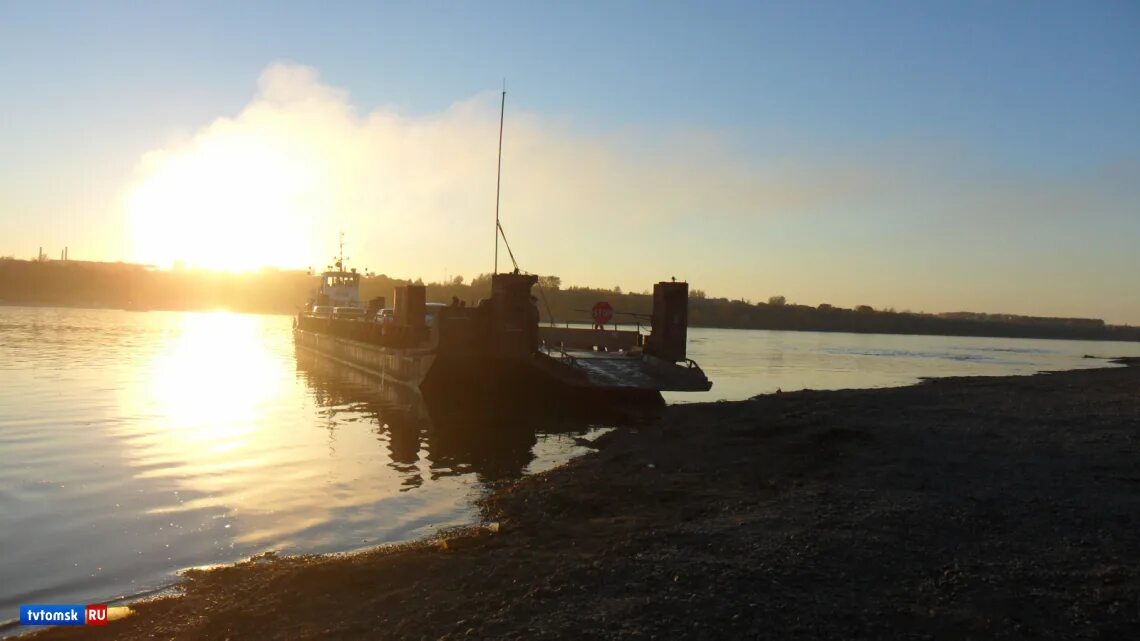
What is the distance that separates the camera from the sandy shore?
17.1ft

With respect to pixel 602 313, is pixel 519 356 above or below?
below

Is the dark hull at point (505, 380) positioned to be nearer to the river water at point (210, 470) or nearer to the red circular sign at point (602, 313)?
the river water at point (210, 470)

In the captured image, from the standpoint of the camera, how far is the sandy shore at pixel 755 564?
5199 millimetres

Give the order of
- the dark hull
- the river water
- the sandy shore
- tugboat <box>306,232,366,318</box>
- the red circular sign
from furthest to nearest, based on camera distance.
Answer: tugboat <box>306,232,366,318</box>
the red circular sign
the dark hull
the river water
the sandy shore

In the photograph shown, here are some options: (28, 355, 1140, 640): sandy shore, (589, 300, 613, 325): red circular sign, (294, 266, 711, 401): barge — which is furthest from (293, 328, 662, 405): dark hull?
(28, 355, 1140, 640): sandy shore

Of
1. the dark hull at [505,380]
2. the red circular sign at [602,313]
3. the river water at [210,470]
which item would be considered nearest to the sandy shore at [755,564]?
the river water at [210,470]

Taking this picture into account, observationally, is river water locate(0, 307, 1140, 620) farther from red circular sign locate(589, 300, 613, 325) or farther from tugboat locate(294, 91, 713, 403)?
red circular sign locate(589, 300, 613, 325)

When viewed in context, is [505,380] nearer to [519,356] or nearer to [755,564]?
[519,356]

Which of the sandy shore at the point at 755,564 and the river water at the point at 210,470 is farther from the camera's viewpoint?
the river water at the point at 210,470

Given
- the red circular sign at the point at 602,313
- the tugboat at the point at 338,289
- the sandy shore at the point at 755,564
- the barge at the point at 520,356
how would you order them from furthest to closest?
the tugboat at the point at 338,289
the red circular sign at the point at 602,313
the barge at the point at 520,356
the sandy shore at the point at 755,564

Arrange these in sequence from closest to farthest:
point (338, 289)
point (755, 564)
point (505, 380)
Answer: point (755, 564) < point (505, 380) < point (338, 289)

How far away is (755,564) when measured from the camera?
629 cm

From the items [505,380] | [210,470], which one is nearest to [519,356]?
[505,380]

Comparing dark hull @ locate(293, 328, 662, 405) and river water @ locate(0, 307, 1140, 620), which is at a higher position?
dark hull @ locate(293, 328, 662, 405)
